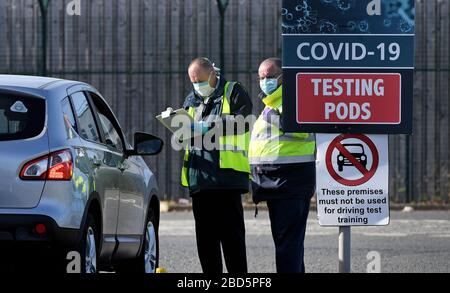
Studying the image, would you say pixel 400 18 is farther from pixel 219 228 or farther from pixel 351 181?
pixel 219 228

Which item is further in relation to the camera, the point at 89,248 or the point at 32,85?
the point at 32,85

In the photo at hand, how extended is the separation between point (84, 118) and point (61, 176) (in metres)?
1.23

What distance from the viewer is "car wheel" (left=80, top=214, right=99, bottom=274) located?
8.62 m

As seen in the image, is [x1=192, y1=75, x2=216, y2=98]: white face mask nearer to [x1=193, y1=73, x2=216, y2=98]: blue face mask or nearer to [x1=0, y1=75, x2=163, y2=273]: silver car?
[x1=193, y1=73, x2=216, y2=98]: blue face mask

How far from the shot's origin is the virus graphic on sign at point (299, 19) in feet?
27.0

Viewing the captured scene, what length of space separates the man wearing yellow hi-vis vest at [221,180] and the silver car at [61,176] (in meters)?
0.56

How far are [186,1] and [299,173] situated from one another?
1216cm

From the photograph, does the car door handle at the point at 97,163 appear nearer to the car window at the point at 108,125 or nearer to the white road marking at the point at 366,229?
the car window at the point at 108,125

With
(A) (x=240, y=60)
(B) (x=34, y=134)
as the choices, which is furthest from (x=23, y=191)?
(A) (x=240, y=60)

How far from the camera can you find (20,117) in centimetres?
865

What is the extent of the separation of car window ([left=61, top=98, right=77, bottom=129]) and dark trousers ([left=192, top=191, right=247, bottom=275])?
1575mm

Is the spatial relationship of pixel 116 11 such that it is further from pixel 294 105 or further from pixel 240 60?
pixel 294 105

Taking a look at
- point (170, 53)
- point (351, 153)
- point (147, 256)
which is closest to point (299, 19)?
point (351, 153)

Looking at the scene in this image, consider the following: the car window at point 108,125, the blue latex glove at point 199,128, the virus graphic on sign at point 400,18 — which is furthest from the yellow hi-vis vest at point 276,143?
the virus graphic on sign at point 400,18
